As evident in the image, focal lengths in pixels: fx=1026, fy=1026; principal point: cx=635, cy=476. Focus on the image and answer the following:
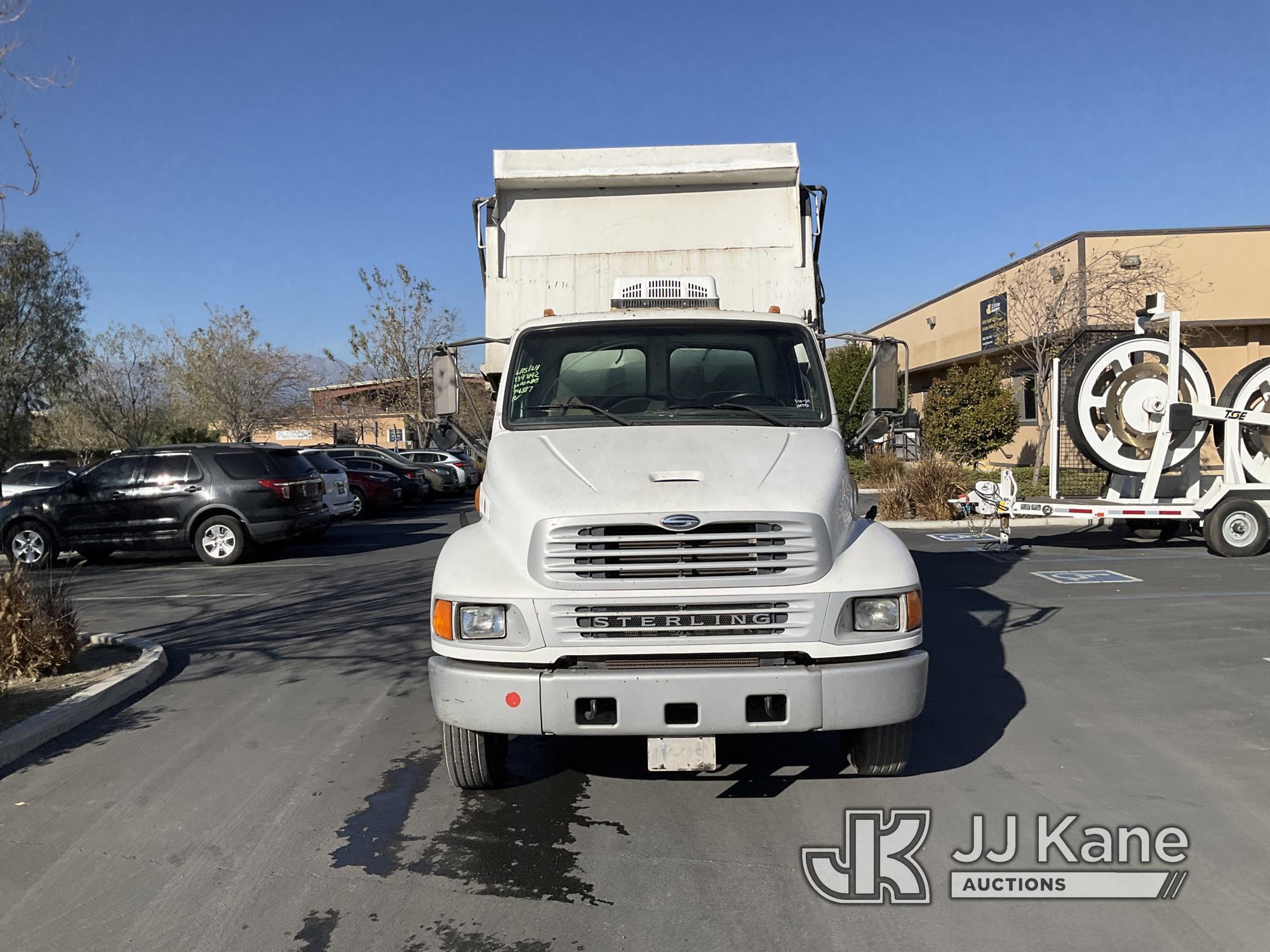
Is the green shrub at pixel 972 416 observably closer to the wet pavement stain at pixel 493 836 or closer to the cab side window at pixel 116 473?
the cab side window at pixel 116 473

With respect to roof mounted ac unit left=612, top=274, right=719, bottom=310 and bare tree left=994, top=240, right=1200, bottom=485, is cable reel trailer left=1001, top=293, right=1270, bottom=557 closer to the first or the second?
roof mounted ac unit left=612, top=274, right=719, bottom=310

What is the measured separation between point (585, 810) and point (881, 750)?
54.9 inches

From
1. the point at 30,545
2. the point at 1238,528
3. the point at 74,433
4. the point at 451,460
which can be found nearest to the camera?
the point at 1238,528

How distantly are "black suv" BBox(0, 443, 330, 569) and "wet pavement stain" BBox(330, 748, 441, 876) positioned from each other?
959 centimetres

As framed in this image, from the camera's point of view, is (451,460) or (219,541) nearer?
(219,541)

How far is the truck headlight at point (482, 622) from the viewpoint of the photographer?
435cm

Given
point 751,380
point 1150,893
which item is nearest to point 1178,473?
point 751,380

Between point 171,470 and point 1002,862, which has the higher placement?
point 171,470

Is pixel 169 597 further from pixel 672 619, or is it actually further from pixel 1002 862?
pixel 1002 862

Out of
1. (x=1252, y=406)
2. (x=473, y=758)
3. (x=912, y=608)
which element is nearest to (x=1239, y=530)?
(x=1252, y=406)

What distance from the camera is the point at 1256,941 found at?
11.0 feet

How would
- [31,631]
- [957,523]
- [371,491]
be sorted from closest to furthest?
[31,631] → [957,523] → [371,491]

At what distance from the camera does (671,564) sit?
4.34m

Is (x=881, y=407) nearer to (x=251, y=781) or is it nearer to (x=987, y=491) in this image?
(x=251, y=781)
